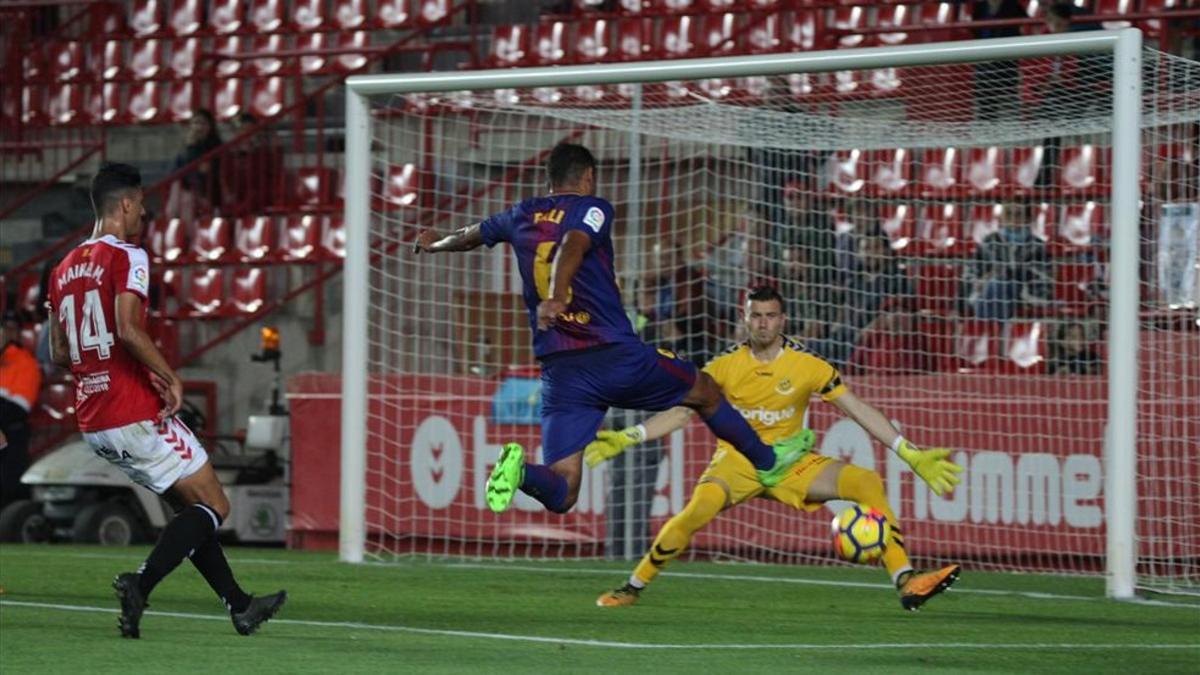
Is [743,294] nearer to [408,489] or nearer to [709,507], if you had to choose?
[408,489]

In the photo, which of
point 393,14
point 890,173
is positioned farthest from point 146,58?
point 890,173

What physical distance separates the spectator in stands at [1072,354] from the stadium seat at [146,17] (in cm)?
1119

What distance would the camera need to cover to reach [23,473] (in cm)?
1608

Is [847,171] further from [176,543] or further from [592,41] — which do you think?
[176,543]

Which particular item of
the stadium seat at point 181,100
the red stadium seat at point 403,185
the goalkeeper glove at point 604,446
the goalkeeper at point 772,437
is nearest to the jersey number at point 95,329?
the goalkeeper glove at point 604,446

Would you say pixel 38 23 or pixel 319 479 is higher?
pixel 38 23

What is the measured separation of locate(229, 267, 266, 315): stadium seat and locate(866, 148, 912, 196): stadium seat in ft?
20.0

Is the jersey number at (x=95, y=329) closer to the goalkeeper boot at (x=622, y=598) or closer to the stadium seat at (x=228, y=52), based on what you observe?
the goalkeeper boot at (x=622, y=598)

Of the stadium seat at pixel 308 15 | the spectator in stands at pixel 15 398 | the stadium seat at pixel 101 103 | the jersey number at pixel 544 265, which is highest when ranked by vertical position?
the stadium seat at pixel 308 15

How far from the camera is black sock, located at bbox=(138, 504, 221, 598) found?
809cm

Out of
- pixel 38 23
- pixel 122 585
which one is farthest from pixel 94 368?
pixel 38 23

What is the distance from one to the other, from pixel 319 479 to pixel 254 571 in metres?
2.87

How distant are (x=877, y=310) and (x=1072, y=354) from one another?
139 centimetres

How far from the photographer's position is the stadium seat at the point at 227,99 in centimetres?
2055
